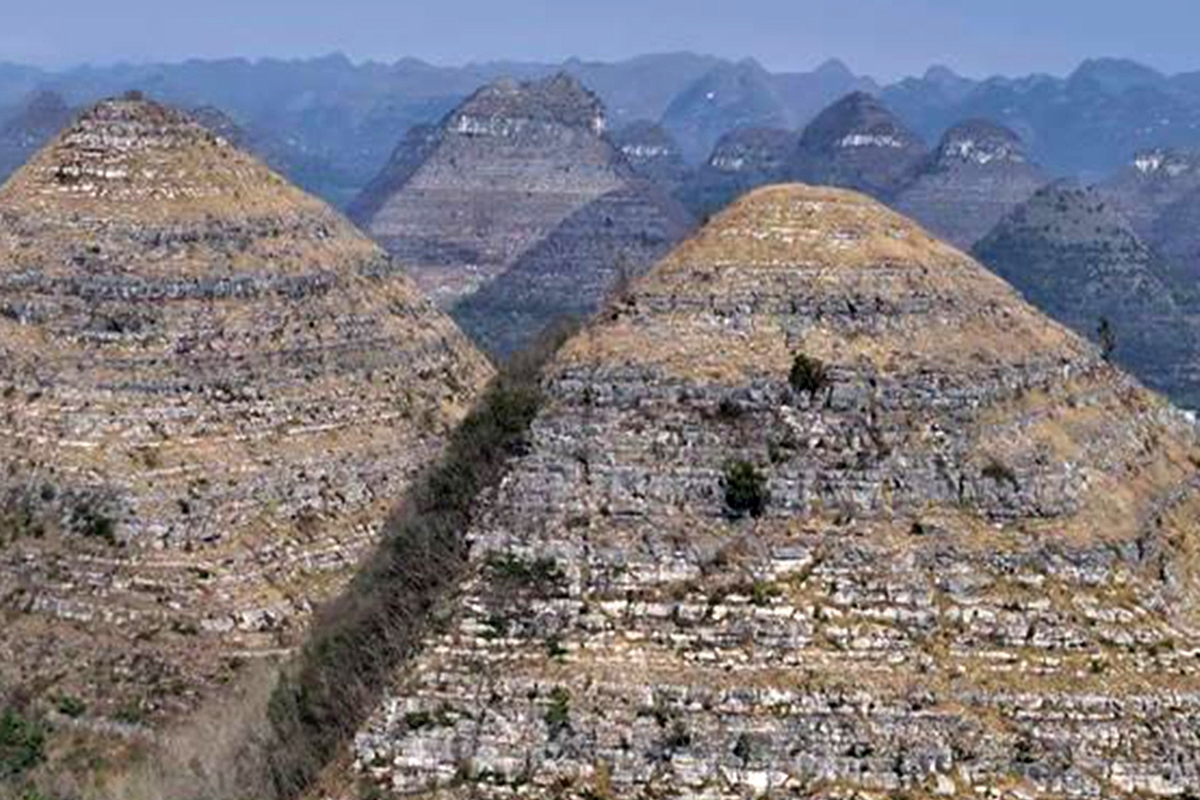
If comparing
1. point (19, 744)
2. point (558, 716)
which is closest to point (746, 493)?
point (558, 716)

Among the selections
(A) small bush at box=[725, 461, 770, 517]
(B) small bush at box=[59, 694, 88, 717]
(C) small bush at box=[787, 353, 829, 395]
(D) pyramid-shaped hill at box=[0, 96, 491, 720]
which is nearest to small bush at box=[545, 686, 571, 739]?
(A) small bush at box=[725, 461, 770, 517]

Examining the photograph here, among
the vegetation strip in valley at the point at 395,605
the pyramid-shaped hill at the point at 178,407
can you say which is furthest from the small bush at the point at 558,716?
the pyramid-shaped hill at the point at 178,407

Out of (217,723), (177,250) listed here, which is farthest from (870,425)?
(177,250)

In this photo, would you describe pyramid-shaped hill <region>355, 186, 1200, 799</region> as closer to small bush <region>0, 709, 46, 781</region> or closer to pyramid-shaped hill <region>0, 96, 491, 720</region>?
small bush <region>0, 709, 46, 781</region>

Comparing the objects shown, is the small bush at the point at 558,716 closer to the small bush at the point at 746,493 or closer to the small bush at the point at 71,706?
the small bush at the point at 746,493

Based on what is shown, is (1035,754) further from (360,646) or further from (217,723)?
(217,723)

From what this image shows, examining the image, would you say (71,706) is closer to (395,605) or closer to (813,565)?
(395,605)
